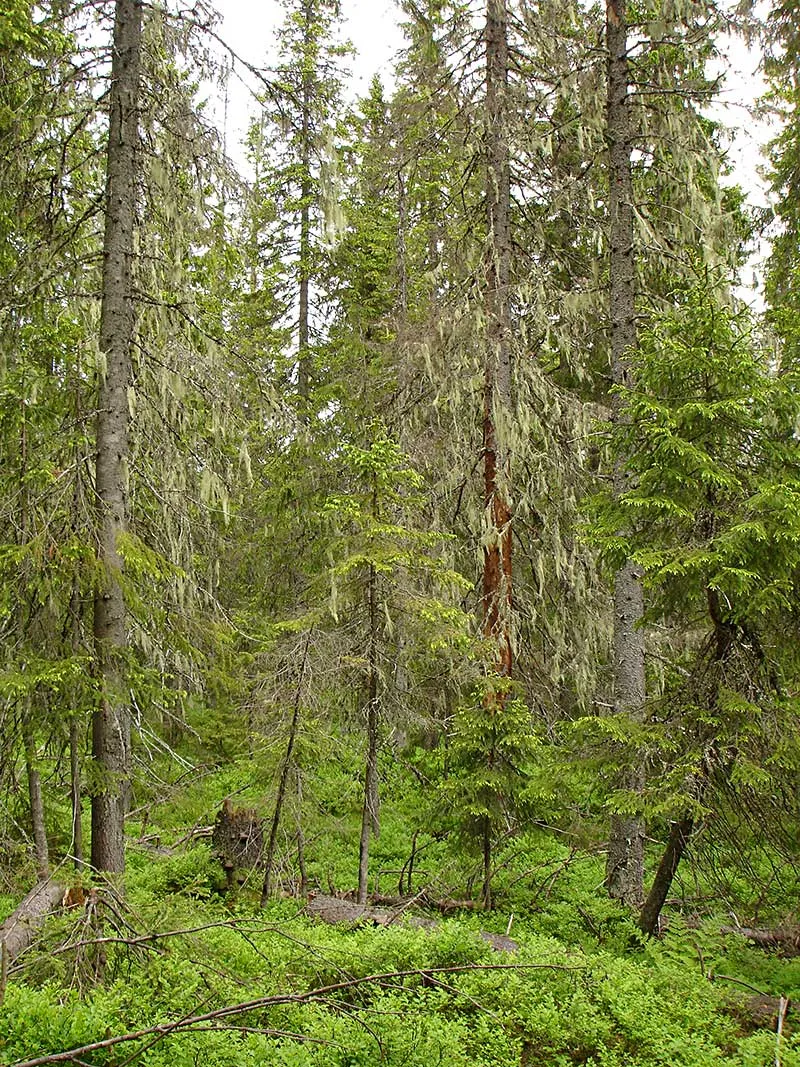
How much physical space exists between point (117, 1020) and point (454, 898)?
5.39 m

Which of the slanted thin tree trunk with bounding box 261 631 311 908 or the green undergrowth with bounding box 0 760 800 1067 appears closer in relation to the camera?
the green undergrowth with bounding box 0 760 800 1067

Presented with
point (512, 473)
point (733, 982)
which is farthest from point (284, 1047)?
point (512, 473)

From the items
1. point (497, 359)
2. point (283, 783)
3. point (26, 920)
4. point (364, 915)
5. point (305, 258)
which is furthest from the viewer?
point (305, 258)

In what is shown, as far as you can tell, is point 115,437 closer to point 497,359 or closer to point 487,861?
point 497,359

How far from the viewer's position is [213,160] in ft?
21.3

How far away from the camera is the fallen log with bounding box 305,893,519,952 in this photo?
6688mm

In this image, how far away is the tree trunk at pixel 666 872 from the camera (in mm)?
5703

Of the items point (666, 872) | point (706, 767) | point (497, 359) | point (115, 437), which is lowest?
point (666, 872)

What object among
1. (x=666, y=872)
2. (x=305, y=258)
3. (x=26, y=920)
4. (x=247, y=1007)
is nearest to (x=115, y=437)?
(x=26, y=920)

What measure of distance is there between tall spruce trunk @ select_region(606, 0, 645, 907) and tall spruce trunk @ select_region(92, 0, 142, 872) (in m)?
4.61

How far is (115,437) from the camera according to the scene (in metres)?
6.21

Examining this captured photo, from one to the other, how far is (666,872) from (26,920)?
4.50m

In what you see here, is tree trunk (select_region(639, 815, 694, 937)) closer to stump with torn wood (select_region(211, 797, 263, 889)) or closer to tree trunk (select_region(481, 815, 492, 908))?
tree trunk (select_region(481, 815, 492, 908))

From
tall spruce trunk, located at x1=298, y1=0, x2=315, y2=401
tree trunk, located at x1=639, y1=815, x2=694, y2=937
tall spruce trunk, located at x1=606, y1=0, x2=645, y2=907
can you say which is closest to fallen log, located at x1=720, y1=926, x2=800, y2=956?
tree trunk, located at x1=639, y1=815, x2=694, y2=937
